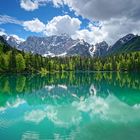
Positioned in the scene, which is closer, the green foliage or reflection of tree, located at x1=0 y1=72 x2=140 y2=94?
reflection of tree, located at x1=0 y1=72 x2=140 y2=94

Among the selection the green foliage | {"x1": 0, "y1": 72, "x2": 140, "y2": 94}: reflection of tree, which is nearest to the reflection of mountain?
{"x1": 0, "y1": 72, "x2": 140, "y2": 94}: reflection of tree

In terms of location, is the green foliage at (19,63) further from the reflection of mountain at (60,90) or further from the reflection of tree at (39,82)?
the reflection of mountain at (60,90)

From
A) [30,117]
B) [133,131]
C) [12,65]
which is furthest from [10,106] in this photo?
[12,65]

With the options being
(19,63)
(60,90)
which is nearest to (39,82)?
(60,90)

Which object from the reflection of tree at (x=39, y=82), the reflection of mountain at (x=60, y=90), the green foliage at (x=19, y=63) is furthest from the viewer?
the green foliage at (x=19, y=63)

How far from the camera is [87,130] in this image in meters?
27.4

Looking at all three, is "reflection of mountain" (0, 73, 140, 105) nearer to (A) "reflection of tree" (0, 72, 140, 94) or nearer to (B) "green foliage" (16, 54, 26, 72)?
(A) "reflection of tree" (0, 72, 140, 94)

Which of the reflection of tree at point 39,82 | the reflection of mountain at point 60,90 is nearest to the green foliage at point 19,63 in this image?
the reflection of tree at point 39,82

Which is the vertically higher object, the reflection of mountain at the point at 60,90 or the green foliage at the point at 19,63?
the green foliage at the point at 19,63

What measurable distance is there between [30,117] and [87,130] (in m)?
10.4

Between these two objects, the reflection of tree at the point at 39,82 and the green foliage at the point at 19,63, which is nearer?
the reflection of tree at the point at 39,82

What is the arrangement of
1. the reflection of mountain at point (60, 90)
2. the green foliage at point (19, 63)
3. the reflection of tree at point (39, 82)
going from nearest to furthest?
1. the reflection of mountain at point (60, 90)
2. the reflection of tree at point (39, 82)
3. the green foliage at point (19, 63)

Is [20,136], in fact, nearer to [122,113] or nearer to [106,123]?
[106,123]

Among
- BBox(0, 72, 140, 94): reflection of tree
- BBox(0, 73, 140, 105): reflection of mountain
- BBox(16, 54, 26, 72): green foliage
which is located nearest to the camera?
BBox(0, 73, 140, 105): reflection of mountain
